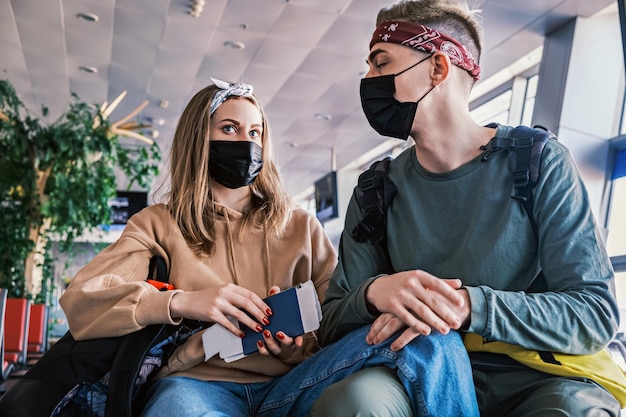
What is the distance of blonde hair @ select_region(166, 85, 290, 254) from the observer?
6.23ft

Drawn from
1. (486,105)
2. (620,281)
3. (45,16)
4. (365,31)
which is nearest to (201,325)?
(620,281)

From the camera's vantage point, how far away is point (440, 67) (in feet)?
5.45

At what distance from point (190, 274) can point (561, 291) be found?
0.94 meters

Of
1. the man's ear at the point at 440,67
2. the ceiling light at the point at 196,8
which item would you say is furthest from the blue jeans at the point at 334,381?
the ceiling light at the point at 196,8

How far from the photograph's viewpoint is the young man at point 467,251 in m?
1.25

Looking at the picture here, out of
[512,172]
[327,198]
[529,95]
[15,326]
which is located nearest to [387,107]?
[512,172]

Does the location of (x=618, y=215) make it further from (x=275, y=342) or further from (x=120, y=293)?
(x=120, y=293)

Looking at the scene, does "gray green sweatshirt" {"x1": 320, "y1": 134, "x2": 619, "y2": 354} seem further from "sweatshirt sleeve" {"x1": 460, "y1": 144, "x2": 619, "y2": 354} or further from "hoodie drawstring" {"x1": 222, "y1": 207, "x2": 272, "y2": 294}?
"hoodie drawstring" {"x1": 222, "y1": 207, "x2": 272, "y2": 294}

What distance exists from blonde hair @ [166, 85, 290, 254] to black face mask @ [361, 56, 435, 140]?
1.44 ft

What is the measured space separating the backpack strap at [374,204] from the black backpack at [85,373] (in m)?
0.53

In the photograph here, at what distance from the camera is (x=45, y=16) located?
24.8ft

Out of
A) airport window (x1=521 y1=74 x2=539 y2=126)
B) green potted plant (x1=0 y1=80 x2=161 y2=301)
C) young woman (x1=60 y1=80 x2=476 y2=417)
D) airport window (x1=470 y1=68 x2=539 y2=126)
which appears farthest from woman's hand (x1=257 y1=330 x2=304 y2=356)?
airport window (x1=521 y1=74 x2=539 y2=126)

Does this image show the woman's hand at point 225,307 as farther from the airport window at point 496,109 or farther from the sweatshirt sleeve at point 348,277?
the airport window at point 496,109

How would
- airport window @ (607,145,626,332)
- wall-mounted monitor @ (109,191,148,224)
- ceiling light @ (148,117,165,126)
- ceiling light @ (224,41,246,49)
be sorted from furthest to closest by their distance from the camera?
wall-mounted monitor @ (109,191,148,224)
ceiling light @ (148,117,165,126)
ceiling light @ (224,41,246,49)
airport window @ (607,145,626,332)
